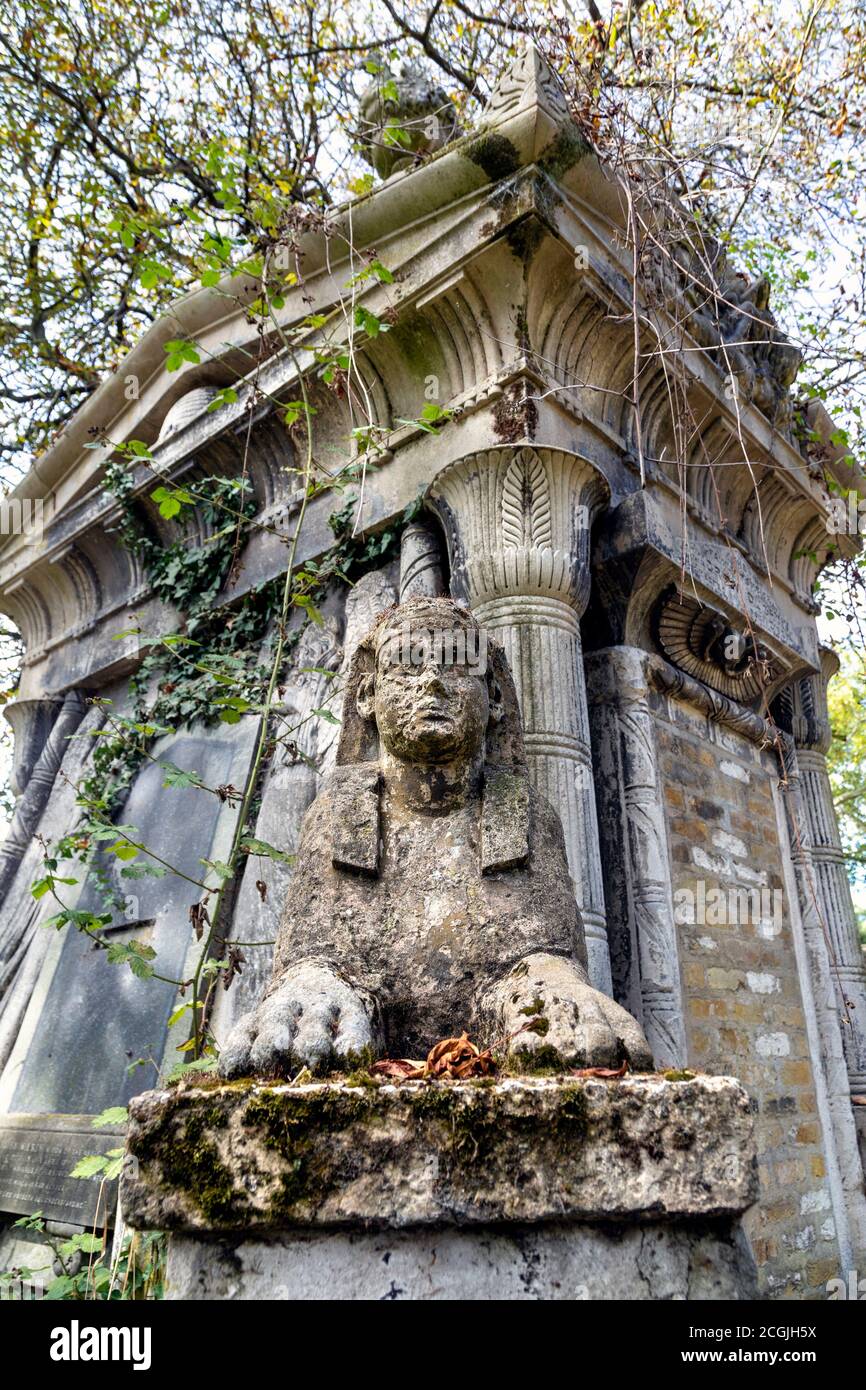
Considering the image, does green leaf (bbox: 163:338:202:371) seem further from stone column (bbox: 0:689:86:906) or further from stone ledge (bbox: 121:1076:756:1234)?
stone column (bbox: 0:689:86:906)

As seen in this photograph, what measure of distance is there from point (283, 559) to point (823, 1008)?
3762 millimetres

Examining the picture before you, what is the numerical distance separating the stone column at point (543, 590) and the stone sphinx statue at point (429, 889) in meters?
0.77

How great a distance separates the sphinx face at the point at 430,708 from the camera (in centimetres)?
228

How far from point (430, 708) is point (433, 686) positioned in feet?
0.20

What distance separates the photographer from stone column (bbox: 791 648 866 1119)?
5.03 m

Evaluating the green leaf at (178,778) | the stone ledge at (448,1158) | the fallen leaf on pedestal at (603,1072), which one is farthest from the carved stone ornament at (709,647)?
the stone ledge at (448,1158)

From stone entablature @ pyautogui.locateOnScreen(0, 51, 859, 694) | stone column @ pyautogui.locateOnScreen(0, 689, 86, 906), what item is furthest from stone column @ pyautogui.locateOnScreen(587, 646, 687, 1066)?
stone column @ pyautogui.locateOnScreen(0, 689, 86, 906)

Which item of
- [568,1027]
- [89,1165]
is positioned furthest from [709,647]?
[89,1165]

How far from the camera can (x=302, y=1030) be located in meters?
1.62

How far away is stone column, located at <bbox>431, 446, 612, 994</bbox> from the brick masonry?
74cm

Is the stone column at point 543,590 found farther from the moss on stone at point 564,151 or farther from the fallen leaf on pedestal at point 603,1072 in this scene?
the fallen leaf on pedestal at point 603,1072

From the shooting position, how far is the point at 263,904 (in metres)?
3.66

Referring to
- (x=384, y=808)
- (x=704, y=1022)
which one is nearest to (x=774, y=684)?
(x=704, y=1022)
